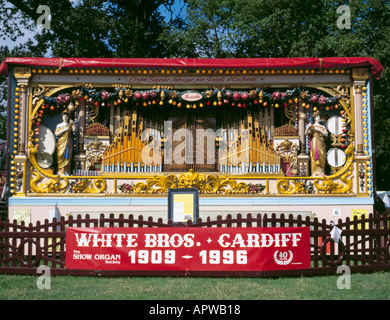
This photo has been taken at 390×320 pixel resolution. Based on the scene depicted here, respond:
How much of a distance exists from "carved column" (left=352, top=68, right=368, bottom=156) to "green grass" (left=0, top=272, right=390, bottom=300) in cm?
474

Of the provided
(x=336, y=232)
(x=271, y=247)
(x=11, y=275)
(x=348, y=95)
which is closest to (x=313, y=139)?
(x=348, y=95)

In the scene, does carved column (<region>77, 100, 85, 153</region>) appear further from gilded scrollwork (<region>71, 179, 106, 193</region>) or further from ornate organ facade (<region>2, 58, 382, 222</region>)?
gilded scrollwork (<region>71, 179, 106, 193</region>)

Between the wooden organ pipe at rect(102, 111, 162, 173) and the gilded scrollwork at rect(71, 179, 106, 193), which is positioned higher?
the wooden organ pipe at rect(102, 111, 162, 173)

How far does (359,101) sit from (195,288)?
7.72 metres

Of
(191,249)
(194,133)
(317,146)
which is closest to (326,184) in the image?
(317,146)

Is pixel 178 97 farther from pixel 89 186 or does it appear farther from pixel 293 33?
pixel 293 33

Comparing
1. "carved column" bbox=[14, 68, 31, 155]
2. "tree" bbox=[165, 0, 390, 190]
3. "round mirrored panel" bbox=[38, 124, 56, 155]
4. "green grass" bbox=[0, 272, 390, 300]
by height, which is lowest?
"green grass" bbox=[0, 272, 390, 300]

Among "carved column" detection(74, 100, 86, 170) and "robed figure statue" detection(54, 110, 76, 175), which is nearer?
"robed figure statue" detection(54, 110, 76, 175)

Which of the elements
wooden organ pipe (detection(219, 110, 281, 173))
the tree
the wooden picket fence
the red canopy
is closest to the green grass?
the wooden picket fence

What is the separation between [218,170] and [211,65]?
119 inches

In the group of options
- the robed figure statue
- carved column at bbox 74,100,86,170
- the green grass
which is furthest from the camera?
carved column at bbox 74,100,86,170

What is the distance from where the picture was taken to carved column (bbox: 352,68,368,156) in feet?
42.1

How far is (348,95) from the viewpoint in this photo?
13.0m

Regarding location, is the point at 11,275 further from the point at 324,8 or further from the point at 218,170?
the point at 324,8
